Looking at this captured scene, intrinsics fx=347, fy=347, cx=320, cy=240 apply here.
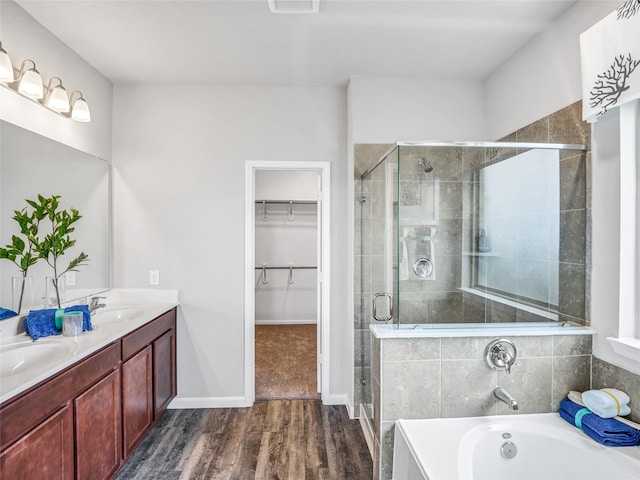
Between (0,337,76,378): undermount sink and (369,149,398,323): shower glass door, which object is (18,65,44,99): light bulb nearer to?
(0,337,76,378): undermount sink

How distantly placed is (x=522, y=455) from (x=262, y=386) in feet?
7.37

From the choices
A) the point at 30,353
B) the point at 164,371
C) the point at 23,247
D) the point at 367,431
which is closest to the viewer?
the point at 30,353

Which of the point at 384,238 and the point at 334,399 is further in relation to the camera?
the point at 334,399

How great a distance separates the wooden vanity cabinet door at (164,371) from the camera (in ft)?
8.17

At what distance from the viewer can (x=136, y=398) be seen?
86.9 inches

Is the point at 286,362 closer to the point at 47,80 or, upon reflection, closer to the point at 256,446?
the point at 256,446

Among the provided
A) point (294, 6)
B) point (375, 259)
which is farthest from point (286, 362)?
point (294, 6)

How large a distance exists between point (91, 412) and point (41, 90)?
1.80 m

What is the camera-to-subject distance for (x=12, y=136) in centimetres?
186

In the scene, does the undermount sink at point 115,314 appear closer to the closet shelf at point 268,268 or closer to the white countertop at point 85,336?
the white countertop at point 85,336

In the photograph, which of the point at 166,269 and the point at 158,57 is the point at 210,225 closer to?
the point at 166,269

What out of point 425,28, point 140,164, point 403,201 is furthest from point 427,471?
point 140,164

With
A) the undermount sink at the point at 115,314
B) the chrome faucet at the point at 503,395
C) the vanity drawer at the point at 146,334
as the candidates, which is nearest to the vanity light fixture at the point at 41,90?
the undermount sink at the point at 115,314

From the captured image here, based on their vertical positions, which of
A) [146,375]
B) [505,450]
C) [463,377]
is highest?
[463,377]
